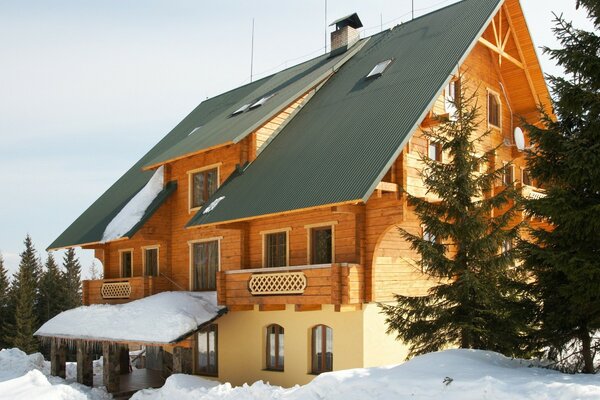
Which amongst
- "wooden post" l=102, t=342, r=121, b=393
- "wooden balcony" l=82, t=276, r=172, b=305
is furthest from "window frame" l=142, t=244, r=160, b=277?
"wooden post" l=102, t=342, r=121, b=393

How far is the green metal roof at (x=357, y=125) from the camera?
1694 cm

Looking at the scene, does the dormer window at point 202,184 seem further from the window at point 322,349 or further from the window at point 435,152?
the window at point 435,152

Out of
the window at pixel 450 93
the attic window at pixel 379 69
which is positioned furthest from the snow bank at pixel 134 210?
the window at pixel 450 93

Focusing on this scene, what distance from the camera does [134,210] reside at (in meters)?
24.6

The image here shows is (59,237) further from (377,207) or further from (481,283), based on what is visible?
(481,283)

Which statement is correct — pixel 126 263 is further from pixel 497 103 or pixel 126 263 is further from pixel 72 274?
pixel 72 274

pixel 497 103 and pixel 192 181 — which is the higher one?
pixel 497 103

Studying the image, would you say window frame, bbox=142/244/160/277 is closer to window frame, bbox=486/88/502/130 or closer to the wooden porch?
Result: the wooden porch

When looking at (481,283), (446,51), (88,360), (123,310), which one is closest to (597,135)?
(481,283)

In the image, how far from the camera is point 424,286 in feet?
65.4

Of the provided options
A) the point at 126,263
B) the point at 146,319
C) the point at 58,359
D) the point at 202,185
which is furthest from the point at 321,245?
the point at 58,359

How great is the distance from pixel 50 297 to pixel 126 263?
1109 inches

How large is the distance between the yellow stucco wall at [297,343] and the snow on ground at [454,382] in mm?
3021

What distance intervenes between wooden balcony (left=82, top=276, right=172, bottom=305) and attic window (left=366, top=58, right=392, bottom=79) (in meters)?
11.7
